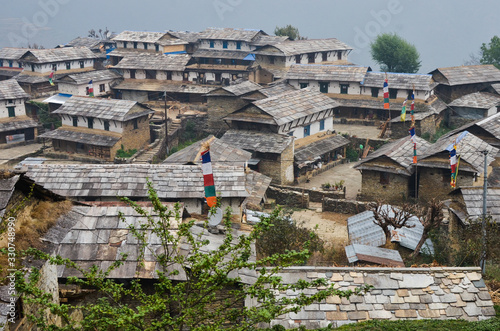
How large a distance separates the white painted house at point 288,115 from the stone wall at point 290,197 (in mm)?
6288

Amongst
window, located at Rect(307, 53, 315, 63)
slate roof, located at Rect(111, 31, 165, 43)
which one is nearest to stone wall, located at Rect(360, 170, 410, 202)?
window, located at Rect(307, 53, 315, 63)

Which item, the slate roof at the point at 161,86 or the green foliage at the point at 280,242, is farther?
the slate roof at the point at 161,86

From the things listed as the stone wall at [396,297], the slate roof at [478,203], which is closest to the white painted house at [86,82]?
the slate roof at [478,203]

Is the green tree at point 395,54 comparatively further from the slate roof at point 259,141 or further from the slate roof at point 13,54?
the slate roof at point 13,54

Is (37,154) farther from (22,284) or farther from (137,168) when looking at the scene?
(22,284)

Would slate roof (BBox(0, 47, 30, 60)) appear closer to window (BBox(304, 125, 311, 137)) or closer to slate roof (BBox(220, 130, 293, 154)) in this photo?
slate roof (BBox(220, 130, 293, 154))

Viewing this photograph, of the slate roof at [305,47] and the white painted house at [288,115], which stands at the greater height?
the slate roof at [305,47]

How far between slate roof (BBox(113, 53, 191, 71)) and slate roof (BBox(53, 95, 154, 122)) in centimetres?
1118

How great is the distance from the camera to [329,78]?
53.3m

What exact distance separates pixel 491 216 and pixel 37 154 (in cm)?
3820

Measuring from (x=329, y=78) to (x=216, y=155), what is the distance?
74.3 feet

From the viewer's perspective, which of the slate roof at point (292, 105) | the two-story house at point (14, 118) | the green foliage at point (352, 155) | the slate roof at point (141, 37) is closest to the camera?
the slate roof at point (292, 105)

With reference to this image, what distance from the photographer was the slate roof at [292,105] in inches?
1660

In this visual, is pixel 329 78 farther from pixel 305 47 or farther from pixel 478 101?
pixel 478 101
